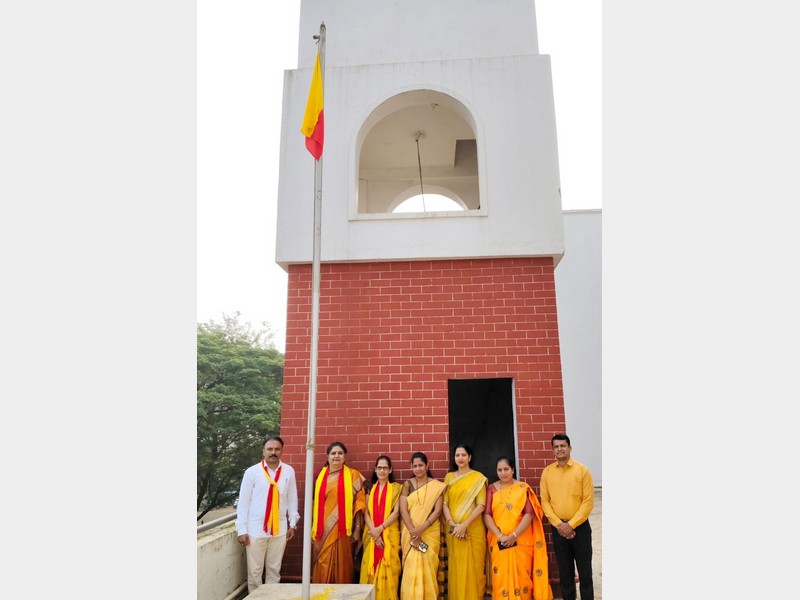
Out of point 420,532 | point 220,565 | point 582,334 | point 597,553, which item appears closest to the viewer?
point 220,565

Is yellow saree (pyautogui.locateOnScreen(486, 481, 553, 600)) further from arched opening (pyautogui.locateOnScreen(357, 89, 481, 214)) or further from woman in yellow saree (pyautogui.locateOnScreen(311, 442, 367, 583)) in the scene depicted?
arched opening (pyautogui.locateOnScreen(357, 89, 481, 214))

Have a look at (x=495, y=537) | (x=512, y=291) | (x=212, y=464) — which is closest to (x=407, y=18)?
(x=512, y=291)

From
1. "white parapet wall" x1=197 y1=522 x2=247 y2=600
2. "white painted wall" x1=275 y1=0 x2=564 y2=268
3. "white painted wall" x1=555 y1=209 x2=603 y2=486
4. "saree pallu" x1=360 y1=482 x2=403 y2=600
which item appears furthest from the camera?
"white painted wall" x1=555 y1=209 x2=603 y2=486

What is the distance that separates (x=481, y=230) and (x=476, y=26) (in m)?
2.68

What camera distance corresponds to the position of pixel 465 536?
4.88 m

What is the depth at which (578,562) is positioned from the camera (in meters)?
4.86

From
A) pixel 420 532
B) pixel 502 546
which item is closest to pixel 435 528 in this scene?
pixel 420 532

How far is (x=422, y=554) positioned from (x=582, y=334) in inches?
419

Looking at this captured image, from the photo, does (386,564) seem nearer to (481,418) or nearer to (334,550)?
(334,550)

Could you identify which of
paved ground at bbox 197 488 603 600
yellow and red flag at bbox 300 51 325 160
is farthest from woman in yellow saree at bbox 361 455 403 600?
yellow and red flag at bbox 300 51 325 160

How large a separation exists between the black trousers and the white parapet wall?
9.61 ft

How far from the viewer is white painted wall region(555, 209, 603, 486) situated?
13516mm

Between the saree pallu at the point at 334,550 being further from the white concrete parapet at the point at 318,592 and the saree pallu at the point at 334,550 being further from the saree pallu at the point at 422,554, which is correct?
the white concrete parapet at the point at 318,592

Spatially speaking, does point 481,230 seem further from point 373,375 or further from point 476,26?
point 476,26
